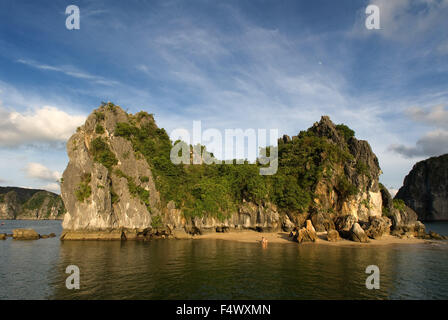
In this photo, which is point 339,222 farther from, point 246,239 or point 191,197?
point 191,197

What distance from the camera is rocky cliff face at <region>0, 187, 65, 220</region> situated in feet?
557

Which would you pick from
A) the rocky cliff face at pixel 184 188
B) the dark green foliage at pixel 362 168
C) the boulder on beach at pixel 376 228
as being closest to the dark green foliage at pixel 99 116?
the rocky cliff face at pixel 184 188

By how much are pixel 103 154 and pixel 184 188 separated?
17522mm

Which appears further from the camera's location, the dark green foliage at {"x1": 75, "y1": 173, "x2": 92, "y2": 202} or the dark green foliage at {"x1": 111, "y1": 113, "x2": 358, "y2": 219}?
the dark green foliage at {"x1": 111, "y1": 113, "x2": 358, "y2": 219}

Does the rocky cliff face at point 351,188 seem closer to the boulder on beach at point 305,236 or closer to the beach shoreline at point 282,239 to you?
the beach shoreline at point 282,239

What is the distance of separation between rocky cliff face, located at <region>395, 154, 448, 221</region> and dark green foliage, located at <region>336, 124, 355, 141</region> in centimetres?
8622

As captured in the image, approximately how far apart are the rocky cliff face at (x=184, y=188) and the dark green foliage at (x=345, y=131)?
225 inches

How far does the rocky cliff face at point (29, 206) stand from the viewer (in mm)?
169875

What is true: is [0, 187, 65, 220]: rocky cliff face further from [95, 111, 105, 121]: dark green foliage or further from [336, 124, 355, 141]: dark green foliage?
Answer: [336, 124, 355, 141]: dark green foliage

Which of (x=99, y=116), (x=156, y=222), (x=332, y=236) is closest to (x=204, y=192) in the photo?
(x=156, y=222)

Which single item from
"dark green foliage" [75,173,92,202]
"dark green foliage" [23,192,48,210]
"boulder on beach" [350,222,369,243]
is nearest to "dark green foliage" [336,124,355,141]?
"boulder on beach" [350,222,369,243]
